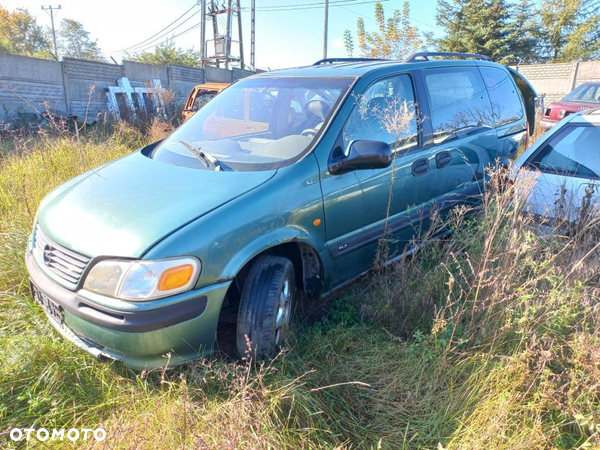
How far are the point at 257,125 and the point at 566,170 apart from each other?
8.54 feet

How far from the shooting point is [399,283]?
2670 millimetres

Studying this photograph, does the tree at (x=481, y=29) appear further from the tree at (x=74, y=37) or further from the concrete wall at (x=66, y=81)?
the tree at (x=74, y=37)

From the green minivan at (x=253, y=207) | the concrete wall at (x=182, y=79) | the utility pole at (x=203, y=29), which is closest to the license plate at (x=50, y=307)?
the green minivan at (x=253, y=207)

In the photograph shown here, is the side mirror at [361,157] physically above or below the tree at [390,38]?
below

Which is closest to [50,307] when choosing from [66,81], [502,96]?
[502,96]

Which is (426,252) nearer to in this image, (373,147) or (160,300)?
(373,147)

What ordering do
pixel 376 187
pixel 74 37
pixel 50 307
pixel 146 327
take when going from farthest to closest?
pixel 74 37, pixel 376 187, pixel 50 307, pixel 146 327

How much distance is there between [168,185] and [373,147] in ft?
4.08

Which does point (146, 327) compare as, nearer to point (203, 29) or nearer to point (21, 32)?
point (203, 29)

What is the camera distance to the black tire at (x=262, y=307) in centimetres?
206

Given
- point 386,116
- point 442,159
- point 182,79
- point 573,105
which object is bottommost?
point 442,159

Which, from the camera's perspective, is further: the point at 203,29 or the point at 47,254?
the point at 203,29

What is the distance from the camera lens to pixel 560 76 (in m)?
18.3

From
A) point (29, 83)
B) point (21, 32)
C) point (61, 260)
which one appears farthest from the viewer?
point (21, 32)
